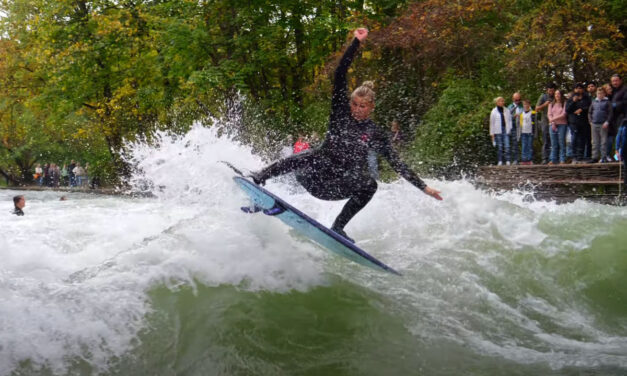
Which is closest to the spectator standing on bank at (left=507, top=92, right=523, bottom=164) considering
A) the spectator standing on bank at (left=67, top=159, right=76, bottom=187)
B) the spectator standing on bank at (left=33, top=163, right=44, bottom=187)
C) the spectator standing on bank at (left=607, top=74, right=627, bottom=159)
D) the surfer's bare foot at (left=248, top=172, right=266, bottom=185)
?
the spectator standing on bank at (left=607, top=74, right=627, bottom=159)

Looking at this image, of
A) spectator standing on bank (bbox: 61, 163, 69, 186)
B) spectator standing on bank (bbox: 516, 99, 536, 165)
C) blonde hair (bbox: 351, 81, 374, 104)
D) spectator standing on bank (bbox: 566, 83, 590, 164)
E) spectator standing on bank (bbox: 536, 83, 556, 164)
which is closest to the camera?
blonde hair (bbox: 351, 81, 374, 104)

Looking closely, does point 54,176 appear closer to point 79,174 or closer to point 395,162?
point 79,174

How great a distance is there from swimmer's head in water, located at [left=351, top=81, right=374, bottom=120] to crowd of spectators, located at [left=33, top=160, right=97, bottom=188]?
33507mm

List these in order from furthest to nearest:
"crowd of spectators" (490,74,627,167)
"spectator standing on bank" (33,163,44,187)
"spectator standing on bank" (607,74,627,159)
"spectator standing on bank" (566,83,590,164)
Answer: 1. "spectator standing on bank" (33,163,44,187)
2. "spectator standing on bank" (566,83,590,164)
3. "crowd of spectators" (490,74,627,167)
4. "spectator standing on bank" (607,74,627,159)

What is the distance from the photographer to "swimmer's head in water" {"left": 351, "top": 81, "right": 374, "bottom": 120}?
529cm

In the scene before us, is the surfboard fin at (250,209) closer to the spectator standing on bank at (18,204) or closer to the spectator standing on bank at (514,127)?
the spectator standing on bank at (18,204)

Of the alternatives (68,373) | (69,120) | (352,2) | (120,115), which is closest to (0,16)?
(69,120)

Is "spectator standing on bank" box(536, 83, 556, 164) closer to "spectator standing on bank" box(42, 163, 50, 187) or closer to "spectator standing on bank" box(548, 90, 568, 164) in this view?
"spectator standing on bank" box(548, 90, 568, 164)

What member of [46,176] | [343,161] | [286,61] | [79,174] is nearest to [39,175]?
[46,176]

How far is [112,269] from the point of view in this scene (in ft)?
16.6

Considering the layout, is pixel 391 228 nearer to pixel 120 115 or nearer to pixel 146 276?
pixel 146 276

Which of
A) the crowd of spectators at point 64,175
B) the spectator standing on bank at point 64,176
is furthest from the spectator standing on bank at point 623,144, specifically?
the spectator standing on bank at point 64,176

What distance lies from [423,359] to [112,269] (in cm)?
268

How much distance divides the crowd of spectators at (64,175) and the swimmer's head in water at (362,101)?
33507mm
